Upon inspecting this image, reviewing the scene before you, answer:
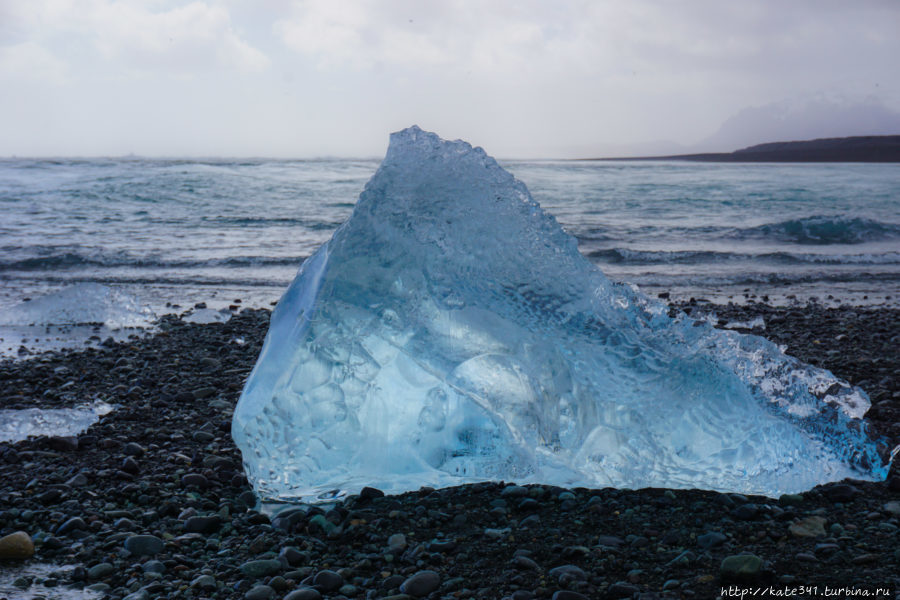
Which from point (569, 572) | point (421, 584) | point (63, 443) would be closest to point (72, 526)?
point (63, 443)

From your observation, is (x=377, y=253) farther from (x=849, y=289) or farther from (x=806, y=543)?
(x=849, y=289)

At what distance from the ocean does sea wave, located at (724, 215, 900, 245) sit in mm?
46

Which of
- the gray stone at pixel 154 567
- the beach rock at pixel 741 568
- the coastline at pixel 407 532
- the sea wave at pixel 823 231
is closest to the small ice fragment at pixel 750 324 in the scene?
the coastline at pixel 407 532

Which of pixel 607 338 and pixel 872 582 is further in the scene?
pixel 607 338

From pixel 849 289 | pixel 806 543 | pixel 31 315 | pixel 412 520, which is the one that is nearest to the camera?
pixel 806 543

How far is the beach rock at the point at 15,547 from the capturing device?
2873 millimetres

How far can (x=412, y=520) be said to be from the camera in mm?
3043

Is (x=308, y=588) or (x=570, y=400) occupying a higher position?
(x=570, y=400)

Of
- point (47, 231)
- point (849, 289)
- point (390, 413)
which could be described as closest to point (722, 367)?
point (390, 413)

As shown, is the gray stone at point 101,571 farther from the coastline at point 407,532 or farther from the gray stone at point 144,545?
the gray stone at point 144,545

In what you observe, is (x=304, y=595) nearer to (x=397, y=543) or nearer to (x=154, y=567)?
(x=397, y=543)

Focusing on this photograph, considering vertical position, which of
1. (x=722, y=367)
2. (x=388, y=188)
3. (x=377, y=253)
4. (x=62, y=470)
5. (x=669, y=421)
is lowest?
(x=62, y=470)

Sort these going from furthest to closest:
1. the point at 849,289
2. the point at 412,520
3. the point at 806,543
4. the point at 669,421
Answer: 1. the point at 849,289
2. the point at 669,421
3. the point at 412,520
4. the point at 806,543

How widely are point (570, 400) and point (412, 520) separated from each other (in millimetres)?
942
